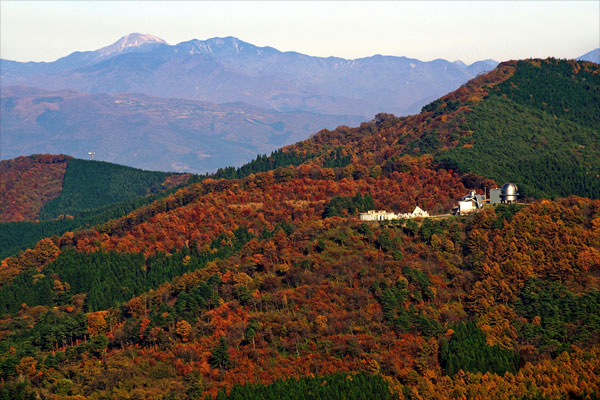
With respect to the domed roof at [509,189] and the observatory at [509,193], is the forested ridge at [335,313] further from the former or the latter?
the domed roof at [509,189]

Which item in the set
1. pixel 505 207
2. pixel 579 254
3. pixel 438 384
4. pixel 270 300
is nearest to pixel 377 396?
pixel 438 384

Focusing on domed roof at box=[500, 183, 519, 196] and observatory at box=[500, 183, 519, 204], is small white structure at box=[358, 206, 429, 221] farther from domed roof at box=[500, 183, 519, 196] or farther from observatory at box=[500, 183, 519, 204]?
domed roof at box=[500, 183, 519, 196]

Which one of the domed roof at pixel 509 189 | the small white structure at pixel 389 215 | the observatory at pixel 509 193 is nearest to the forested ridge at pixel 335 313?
the observatory at pixel 509 193

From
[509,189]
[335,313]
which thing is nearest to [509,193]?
[509,189]

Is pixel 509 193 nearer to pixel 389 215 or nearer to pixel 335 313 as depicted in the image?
pixel 389 215

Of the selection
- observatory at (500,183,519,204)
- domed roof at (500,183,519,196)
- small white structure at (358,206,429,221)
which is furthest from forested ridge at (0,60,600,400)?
small white structure at (358,206,429,221)

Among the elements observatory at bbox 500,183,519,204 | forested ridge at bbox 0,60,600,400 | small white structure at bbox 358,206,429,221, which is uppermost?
observatory at bbox 500,183,519,204

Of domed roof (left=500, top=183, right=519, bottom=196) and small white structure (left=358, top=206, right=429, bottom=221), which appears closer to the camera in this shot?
small white structure (left=358, top=206, right=429, bottom=221)
